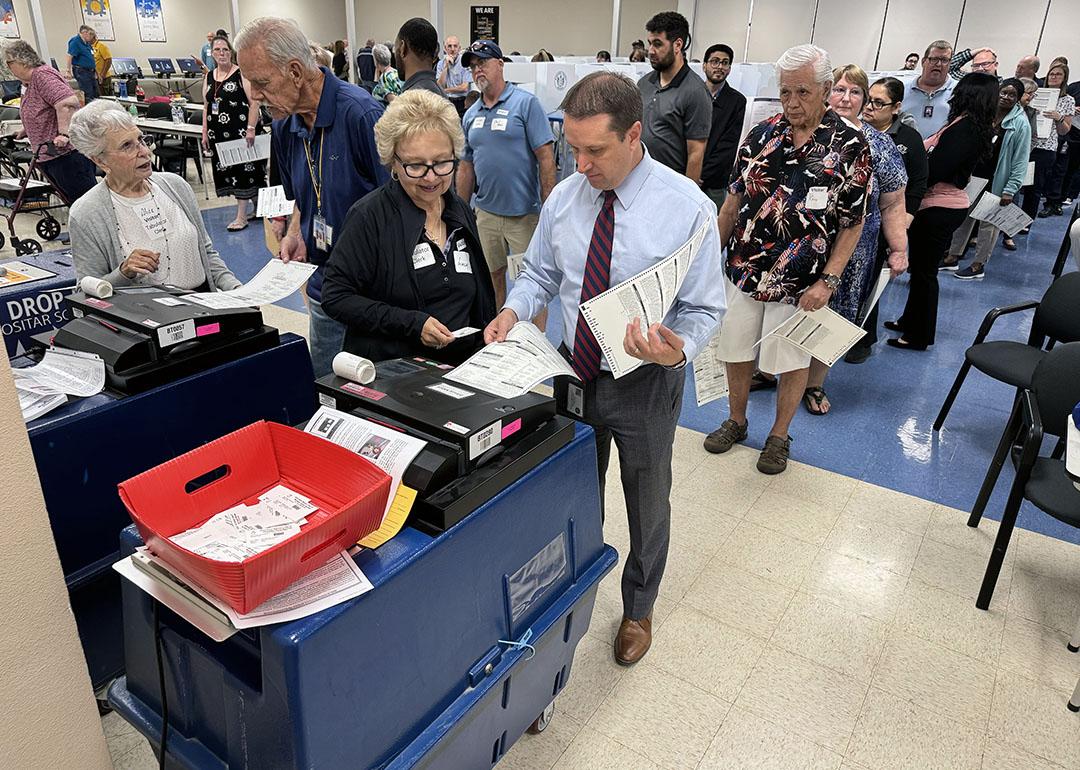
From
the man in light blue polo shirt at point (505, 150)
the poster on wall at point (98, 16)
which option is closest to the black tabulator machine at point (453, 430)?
the man in light blue polo shirt at point (505, 150)

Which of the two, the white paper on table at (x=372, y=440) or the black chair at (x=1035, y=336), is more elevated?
the white paper on table at (x=372, y=440)

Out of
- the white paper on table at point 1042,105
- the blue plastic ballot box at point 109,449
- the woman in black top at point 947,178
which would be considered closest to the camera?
the blue plastic ballot box at point 109,449

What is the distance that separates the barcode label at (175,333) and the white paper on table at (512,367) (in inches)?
25.0

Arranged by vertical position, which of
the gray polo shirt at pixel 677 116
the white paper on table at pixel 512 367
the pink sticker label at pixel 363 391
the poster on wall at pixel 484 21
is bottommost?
the pink sticker label at pixel 363 391

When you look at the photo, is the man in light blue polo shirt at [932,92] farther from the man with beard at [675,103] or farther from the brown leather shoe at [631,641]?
the brown leather shoe at [631,641]

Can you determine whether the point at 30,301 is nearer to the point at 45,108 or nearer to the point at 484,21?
the point at 45,108

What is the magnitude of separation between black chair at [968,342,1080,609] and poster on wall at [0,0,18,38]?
16.9 metres

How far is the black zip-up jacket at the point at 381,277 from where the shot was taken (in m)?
1.92

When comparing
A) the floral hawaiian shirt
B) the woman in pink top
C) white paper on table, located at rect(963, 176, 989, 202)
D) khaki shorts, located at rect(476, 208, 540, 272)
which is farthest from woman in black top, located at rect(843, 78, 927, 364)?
the woman in pink top

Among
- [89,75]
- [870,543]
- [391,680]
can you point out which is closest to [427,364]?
[391,680]

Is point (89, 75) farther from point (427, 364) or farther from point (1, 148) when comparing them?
point (427, 364)

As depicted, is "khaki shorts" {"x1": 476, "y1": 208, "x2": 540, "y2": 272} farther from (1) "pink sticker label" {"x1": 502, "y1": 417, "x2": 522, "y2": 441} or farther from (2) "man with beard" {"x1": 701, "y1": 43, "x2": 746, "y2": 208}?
(1) "pink sticker label" {"x1": 502, "y1": 417, "x2": 522, "y2": 441}

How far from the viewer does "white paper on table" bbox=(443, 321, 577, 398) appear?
4.65ft

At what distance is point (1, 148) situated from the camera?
709cm
